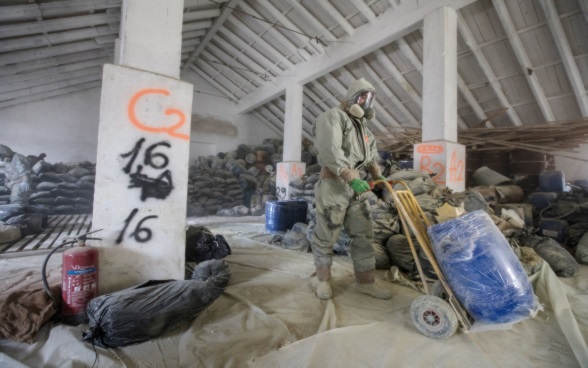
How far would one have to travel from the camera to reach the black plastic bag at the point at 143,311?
1322mm

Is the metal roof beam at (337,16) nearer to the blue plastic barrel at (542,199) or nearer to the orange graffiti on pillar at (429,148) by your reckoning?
the orange graffiti on pillar at (429,148)

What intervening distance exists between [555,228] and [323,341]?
3.72 meters

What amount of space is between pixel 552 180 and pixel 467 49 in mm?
2663

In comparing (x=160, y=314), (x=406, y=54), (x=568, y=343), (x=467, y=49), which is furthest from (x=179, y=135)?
(x=467, y=49)

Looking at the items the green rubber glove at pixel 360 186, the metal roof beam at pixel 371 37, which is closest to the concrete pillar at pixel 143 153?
the green rubber glove at pixel 360 186

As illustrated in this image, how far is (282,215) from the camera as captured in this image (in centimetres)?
416

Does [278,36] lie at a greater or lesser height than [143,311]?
greater

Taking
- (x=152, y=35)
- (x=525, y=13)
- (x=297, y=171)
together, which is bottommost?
(x=297, y=171)

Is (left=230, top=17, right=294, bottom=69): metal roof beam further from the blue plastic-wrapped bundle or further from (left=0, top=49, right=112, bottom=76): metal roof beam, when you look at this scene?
the blue plastic-wrapped bundle

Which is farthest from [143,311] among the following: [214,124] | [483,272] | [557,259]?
[214,124]

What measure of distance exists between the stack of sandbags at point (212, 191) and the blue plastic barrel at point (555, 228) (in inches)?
237

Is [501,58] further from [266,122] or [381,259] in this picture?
[266,122]

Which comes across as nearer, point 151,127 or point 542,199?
point 151,127

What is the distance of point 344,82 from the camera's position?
6.25 metres
